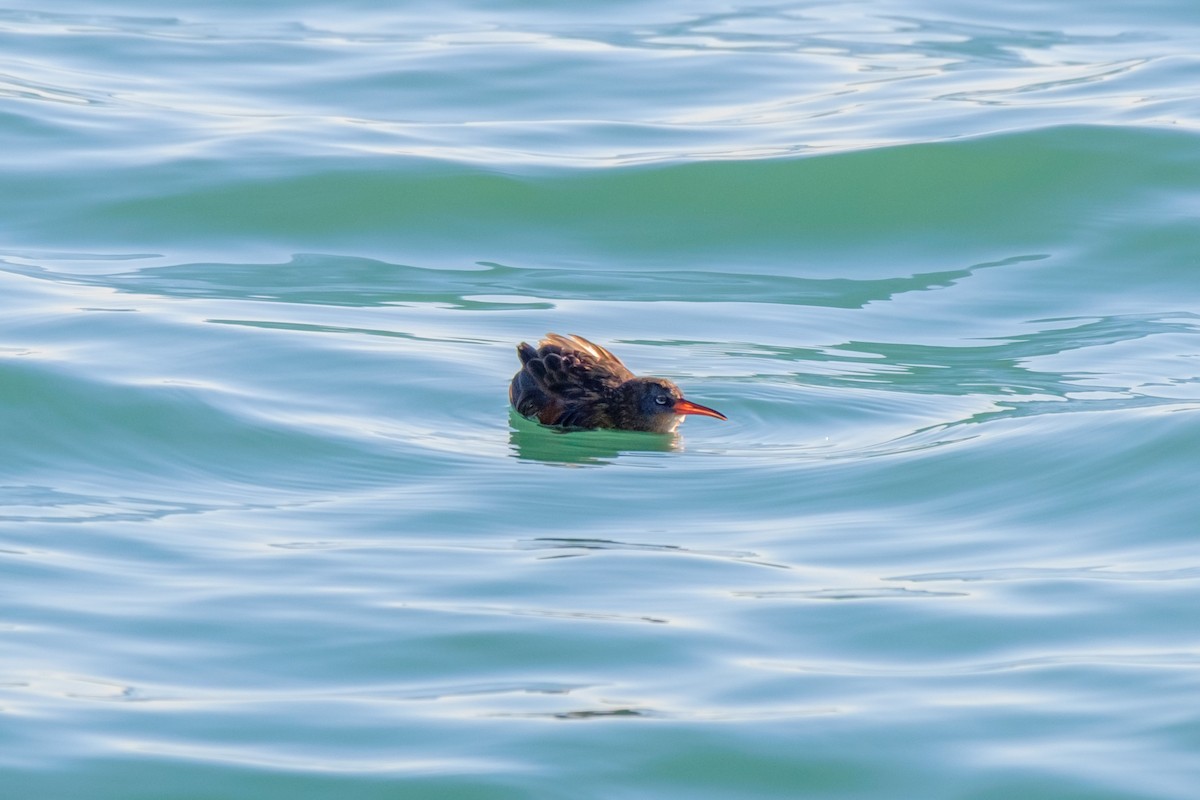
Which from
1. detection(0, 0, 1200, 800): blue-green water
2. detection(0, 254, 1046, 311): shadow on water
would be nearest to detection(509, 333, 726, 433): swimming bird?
detection(0, 0, 1200, 800): blue-green water

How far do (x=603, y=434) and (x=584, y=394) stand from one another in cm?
23

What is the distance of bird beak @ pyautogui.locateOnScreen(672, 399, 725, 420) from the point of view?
10.2m

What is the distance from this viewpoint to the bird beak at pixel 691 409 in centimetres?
1016

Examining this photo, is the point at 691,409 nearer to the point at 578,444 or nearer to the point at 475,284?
the point at 578,444

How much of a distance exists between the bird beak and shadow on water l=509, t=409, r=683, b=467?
0.19m

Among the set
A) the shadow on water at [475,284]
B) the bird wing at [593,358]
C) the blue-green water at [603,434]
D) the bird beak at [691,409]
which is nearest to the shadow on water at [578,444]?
the blue-green water at [603,434]

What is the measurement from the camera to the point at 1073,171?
15.7 metres

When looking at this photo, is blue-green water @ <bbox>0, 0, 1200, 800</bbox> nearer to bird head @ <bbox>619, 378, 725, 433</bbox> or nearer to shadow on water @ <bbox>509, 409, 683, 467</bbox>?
shadow on water @ <bbox>509, 409, 683, 467</bbox>

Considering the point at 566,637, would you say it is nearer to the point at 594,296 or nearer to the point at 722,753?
the point at 722,753

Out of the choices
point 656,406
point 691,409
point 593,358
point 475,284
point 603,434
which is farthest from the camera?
point 475,284

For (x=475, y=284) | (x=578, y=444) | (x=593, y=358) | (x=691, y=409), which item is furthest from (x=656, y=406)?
(x=475, y=284)

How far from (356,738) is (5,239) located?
30.4 ft

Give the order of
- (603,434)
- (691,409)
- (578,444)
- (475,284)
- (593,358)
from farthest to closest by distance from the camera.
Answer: (475,284) → (593,358) → (603,434) → (578,444) → (691,409)

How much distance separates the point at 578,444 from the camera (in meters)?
10.6
